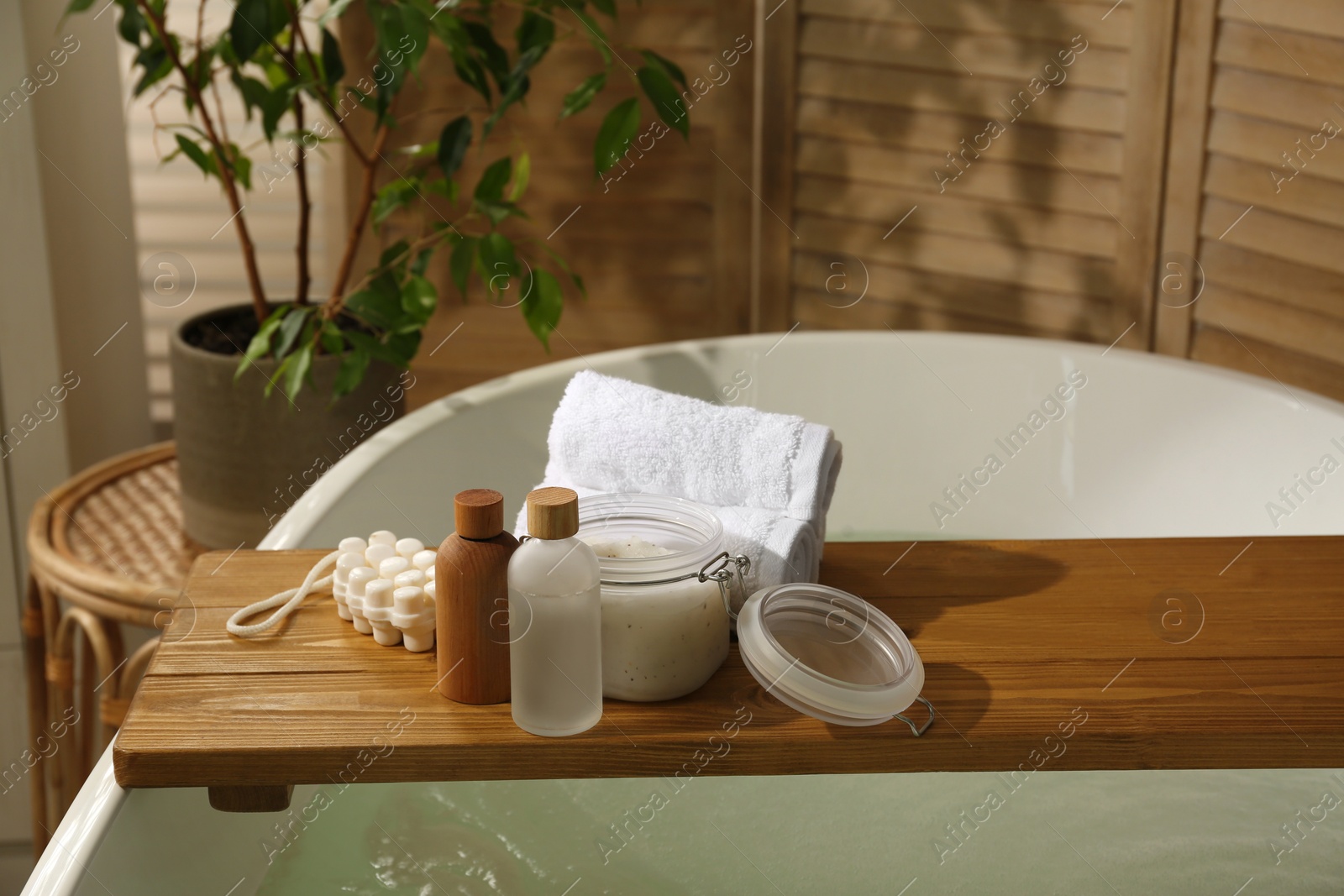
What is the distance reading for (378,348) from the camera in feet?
5.37

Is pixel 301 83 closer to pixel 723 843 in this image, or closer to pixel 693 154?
pixel 693 154

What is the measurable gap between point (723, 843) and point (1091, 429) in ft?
2.88

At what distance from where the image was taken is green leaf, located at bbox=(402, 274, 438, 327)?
→ 5.45ft

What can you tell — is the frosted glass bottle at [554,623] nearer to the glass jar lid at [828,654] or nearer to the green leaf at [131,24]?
the glass jar lid at [828,654]

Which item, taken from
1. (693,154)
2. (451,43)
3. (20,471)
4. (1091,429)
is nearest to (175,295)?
(20,471)

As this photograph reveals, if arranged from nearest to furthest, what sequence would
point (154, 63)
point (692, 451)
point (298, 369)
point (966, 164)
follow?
point (692, 451) < point (298, 369) < point (154, 63) < point (966, 164)

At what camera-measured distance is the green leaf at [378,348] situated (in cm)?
161

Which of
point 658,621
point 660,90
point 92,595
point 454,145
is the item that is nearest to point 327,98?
point 454,145

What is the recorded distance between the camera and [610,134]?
5.23 ft

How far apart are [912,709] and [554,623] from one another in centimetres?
23

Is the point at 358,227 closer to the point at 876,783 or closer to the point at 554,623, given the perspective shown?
the point at 876,783

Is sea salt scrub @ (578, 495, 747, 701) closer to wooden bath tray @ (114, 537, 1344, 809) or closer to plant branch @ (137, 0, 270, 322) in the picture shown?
wooden bath tray @ (114, 537, 1344, 809)

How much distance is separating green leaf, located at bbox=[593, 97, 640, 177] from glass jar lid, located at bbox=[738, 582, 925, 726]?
2.86ft

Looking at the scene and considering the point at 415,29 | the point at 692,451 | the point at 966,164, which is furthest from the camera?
the point at 966,164
